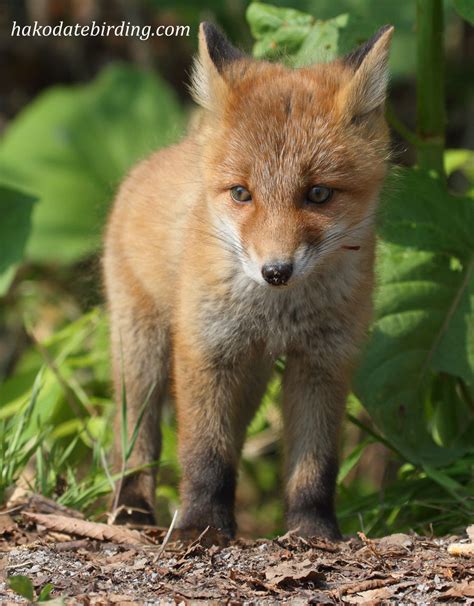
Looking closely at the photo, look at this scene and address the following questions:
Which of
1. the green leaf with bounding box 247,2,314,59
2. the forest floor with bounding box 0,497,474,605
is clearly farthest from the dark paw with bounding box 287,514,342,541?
the green leaf with bounding box 247,2,314,59

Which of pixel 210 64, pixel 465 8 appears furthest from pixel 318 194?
pixel 465 8

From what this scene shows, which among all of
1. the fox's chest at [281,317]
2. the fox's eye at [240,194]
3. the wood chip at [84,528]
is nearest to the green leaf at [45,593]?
A: the wood chip at [84,528]

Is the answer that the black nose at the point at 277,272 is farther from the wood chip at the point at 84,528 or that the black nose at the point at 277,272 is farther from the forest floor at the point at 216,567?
the wood chip at the point at 84,528

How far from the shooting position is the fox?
13.9 feet

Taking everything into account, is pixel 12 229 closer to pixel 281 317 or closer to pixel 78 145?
pixel 281 317

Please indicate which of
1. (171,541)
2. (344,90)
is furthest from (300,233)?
(171,541)

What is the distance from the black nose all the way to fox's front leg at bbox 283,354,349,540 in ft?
2.68

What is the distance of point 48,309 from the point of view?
1015cm

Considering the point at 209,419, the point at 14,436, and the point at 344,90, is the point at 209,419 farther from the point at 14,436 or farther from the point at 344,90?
the point at 344,90

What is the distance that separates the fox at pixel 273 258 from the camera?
13.9ft

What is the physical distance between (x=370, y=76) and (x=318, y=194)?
0.65 metres

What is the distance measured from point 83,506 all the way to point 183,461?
682 mm

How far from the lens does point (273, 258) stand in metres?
4.00

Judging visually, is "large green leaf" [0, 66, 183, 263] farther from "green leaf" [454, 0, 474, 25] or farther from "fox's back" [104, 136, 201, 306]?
"green leaf" [454, 0, 474, 25]
